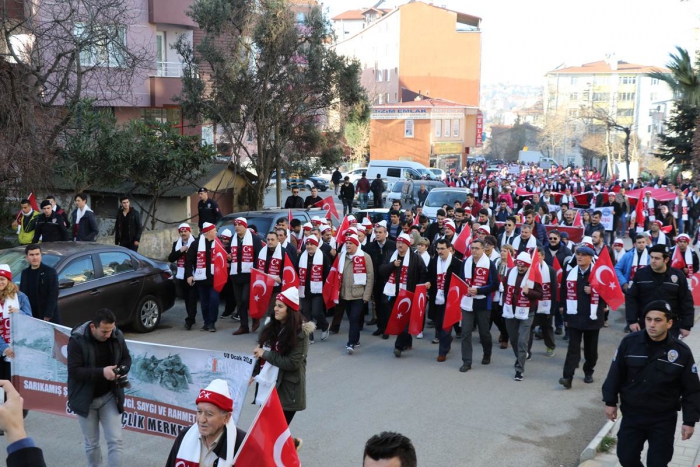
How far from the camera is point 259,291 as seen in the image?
11984 millimetres

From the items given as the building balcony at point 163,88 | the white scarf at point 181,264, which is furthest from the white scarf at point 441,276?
the building balcony at point 163,88

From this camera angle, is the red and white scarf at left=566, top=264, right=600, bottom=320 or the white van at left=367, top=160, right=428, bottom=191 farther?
the white van at left=367, top=160, right=428, bottom=191

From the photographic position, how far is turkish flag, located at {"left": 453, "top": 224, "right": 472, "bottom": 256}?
15.1m

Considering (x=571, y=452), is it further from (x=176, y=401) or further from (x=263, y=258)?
(x=263, y=258)

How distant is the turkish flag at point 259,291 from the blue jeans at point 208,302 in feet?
3.58

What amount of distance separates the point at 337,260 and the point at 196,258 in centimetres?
246

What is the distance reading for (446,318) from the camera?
37.0 ft

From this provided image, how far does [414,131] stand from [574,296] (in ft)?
183

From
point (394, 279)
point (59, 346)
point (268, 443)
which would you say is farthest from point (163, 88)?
point (268, 443)

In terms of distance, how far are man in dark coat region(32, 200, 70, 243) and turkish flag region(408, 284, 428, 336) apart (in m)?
6.93

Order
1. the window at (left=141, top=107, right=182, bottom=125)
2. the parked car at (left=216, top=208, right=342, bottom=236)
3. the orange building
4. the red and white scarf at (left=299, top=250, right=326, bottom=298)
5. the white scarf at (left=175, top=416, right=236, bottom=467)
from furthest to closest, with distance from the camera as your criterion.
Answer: the orange building
the window at (left=141, top=107, right=182, bottom=125)
the parked car at (left=216, top=208, right=342, bottom=236)
the red and white scarf at (left=299, top=250, right=326, bottom=298)
the white scarf at (left=175, top=416, right=236, bottom=467)

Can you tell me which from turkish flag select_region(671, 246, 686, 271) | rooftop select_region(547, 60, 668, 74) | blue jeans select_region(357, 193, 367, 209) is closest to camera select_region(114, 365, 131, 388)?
turkish flag select_region(671, 246, 686, 271)

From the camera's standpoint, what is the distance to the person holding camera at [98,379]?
20.6 feet

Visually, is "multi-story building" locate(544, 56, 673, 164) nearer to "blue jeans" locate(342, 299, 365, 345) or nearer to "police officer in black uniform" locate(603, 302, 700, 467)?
"blue jeans" locate(342, 299, 365, 345)
